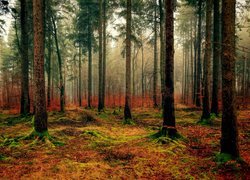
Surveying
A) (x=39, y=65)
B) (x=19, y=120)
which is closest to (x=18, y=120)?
(x=19, y=120)

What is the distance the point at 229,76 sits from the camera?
5969mm

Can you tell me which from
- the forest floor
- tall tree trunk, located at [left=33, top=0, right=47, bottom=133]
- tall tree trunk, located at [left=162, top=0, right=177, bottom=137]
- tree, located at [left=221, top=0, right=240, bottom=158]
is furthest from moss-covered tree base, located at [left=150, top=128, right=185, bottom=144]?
tall tree trunk, located at [left=33, top=0, right=47, bottom=133]

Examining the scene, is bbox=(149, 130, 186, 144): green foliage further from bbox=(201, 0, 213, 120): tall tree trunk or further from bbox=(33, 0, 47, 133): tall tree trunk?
bbox=(201, 0, 213, 120): tall tree trunk

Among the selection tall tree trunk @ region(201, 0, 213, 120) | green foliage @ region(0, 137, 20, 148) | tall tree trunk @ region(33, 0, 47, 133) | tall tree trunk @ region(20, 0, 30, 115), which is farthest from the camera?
tall tree trunk @ region(20, 0, 30, 115)

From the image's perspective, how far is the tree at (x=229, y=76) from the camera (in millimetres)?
5934

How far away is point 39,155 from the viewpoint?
7156 millimetres

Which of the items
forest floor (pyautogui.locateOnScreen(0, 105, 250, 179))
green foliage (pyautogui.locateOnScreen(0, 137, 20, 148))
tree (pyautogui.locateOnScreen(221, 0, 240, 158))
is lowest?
forest floor (pyautogui.locateOnScreen(0, 105, 250, 179))

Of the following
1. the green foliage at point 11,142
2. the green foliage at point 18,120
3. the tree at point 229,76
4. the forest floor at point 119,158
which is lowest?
the forest floor at point 119,158

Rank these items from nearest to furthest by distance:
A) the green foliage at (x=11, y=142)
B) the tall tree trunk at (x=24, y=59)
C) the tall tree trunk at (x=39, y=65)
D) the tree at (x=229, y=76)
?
the tree at (x=229, y=76), the green foliage at (x=11, y=142), the tall tree trunk at (x=39, y=65), the tall tree trunk at (x=24, y=59)

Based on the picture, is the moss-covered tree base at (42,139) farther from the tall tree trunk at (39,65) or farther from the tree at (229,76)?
the tree at (229,76)

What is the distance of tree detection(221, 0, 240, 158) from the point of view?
19.5 feet

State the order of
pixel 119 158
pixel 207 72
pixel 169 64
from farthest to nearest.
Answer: pixel 207 72
pixel 169 64
pixel 119 158

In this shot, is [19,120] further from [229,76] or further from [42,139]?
[229,76]

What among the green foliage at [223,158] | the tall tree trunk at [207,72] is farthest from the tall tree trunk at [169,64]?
the tall tree trunk at [207,72]
